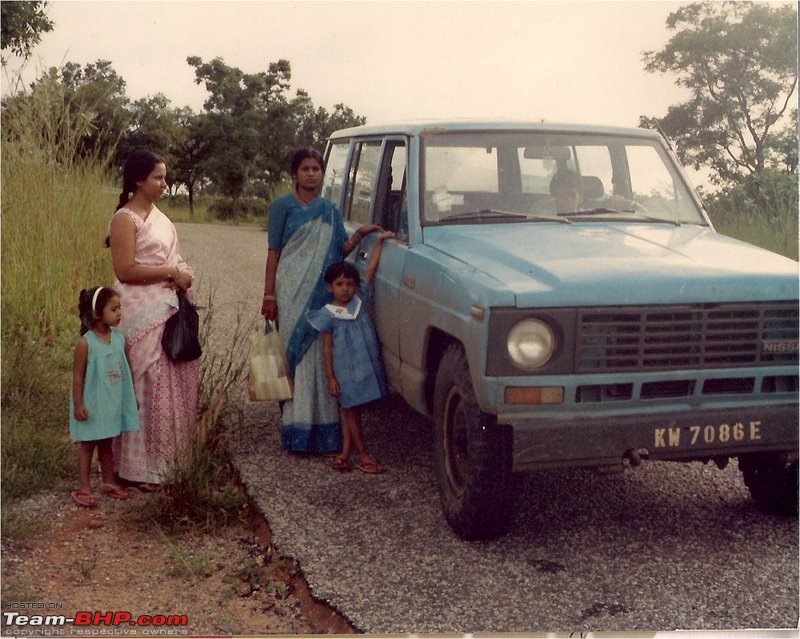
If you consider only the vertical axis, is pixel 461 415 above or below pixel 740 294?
below

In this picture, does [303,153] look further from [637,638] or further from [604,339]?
[637,638]

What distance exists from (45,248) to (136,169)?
1.74 meters

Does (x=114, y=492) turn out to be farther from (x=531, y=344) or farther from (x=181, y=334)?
(x=531, y=344)

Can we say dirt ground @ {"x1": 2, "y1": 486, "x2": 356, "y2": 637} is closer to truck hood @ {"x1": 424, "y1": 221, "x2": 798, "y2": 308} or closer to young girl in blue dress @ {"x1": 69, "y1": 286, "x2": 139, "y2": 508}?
young girl in blue dress @ {"x1": 69, "y1": 286, "x2": 139, "y2": 508}

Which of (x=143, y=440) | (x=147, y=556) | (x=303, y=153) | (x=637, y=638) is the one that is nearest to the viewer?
(x=637, y=638)

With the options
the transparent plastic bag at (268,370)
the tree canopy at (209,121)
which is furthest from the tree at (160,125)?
the transparent plastic bag at (268,370)

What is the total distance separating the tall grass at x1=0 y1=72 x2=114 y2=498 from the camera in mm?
5742

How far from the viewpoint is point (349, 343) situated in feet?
17.6

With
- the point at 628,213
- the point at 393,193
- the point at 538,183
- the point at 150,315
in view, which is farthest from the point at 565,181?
the point at 150,315

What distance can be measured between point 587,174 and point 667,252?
100cm

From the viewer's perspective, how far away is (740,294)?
405cm

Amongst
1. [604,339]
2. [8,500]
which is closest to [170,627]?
[8,500]

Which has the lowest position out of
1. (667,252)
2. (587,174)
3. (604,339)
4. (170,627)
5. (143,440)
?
(170,627)

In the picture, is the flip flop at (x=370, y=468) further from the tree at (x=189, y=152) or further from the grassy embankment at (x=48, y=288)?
the tree at (x=189, y=152)
